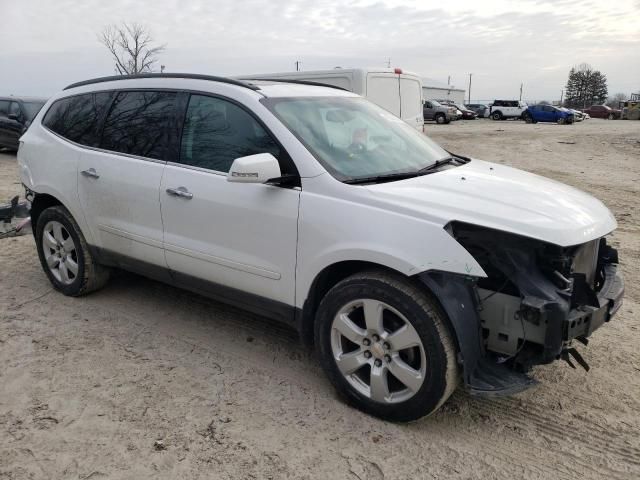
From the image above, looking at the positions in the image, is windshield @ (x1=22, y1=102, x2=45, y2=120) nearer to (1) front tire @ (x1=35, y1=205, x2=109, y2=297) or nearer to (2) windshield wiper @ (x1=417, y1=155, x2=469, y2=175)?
(1) front tire @ (x1=35, y1=205, x2=109, y2=297)

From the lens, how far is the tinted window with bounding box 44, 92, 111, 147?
4.38 m

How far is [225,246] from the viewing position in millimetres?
3479

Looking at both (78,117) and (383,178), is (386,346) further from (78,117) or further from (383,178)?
(78,117)

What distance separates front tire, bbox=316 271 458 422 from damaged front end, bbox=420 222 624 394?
11cm

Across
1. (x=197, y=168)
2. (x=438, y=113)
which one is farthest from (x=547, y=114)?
(x=197, y=168)

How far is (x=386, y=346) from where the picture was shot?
291 cm

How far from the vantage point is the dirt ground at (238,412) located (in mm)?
2682

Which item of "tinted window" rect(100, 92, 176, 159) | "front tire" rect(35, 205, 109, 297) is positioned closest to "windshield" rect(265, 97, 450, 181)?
"tinted window" rect(100, 92, 176, 159)

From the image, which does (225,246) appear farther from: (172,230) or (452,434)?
(452,434)

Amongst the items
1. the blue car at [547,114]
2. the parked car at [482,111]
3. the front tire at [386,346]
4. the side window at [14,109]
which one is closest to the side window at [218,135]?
the front tire at [386,346]

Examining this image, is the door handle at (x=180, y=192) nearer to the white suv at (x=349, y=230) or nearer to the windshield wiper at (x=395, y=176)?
the white suv at (x=349, y=230)

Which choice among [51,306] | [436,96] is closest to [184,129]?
[51,306]

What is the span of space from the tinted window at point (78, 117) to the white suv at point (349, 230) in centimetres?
3

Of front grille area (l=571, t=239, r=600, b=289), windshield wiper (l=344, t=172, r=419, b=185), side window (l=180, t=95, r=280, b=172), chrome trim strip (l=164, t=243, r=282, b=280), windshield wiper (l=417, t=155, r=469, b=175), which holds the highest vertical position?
side window (l=180, t=95, r=280, b=172)
